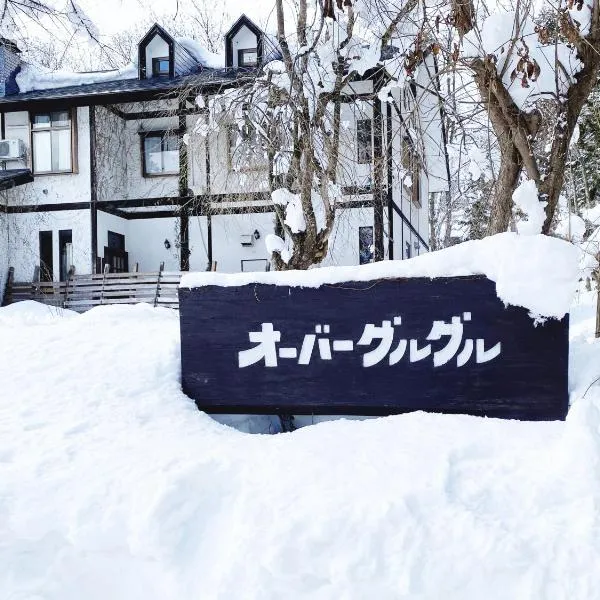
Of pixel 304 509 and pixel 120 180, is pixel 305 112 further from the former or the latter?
pixel 120 180

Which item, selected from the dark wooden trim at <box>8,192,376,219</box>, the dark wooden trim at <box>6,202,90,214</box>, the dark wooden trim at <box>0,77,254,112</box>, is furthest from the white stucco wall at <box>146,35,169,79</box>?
the dark wooden trim at <box>6,202,90,214</box>

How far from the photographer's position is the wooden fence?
1483 cm

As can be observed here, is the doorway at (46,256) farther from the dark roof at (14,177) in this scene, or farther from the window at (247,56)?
the window at (247,56)

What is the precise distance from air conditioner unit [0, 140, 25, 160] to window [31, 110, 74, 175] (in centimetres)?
35

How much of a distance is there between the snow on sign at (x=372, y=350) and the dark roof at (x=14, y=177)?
1332 cm

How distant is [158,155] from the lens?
54.1 ft

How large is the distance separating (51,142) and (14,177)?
163 cm

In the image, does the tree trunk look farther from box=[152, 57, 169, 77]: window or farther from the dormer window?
box=[152, 57, 169, 77]: window

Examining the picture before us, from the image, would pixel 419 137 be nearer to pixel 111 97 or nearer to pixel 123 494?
pixel 123 494

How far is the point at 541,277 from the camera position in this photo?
136 inches

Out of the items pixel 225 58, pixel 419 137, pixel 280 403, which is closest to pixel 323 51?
pixel 419 137

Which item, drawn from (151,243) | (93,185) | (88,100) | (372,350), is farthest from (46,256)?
(372,350)

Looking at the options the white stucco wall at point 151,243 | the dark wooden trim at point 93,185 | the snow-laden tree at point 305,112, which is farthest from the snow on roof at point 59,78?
the snow-laden tree at point 305,112

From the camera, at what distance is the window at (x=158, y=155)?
16.3 meters
